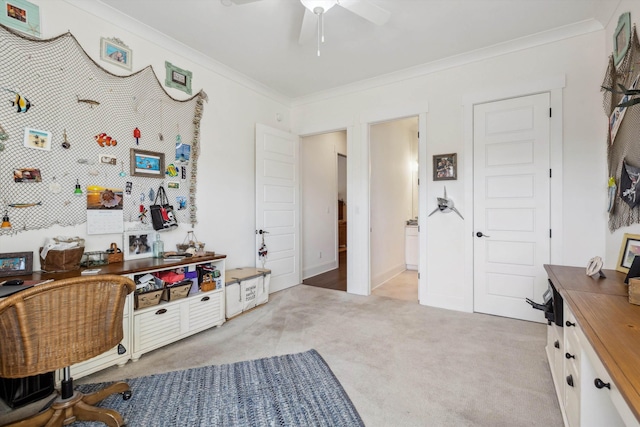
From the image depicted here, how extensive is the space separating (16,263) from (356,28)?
323 cm

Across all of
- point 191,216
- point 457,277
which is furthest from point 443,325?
point 191,216

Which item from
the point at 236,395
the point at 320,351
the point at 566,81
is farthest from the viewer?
the point at 566,81

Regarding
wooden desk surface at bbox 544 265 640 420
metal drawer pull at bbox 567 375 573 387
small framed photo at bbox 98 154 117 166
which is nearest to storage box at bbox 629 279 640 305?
wooden desk surface at bbox 544 265 640 420

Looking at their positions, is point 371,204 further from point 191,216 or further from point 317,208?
point 191,216

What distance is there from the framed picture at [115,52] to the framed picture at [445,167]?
3223 mm

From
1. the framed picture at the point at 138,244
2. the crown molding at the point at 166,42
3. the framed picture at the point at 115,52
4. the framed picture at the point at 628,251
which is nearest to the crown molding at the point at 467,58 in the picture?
the crown molding at the point at 166,42

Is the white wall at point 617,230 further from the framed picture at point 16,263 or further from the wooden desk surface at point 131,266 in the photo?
the framed picture at point 16,263

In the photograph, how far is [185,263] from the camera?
257cm

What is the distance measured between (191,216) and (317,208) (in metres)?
2.47

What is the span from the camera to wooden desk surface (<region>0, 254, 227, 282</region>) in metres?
1.95

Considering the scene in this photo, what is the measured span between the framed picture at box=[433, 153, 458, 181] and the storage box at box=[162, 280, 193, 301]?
9.28ft

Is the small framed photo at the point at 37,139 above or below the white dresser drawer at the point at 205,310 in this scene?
above

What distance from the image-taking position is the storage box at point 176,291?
8.13 feet

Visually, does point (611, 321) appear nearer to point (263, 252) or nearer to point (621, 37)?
point (621, 37)
